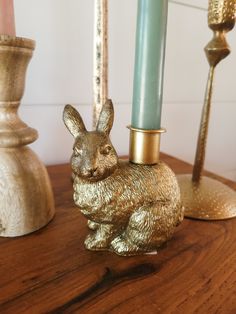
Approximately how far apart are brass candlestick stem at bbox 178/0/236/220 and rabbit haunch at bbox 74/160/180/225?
13 cm

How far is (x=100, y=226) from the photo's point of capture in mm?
332

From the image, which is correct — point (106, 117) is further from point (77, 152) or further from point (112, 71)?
point (112, 71)

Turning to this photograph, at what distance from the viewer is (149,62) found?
1.00ft

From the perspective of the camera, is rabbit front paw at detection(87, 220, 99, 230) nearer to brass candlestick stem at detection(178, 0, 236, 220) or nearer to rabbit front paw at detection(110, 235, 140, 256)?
rabbit front paw at detection(110, 235, 140, 256)

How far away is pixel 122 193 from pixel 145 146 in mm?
58

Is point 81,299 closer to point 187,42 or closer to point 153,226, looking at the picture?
point 153,226

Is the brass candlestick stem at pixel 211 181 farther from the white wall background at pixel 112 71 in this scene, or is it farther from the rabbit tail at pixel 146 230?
the white wall background at pixel 112 71

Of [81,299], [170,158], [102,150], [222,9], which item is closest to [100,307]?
[81,299]

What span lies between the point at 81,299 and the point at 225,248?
19 centimetres

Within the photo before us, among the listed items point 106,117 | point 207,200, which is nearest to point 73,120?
point 106,117

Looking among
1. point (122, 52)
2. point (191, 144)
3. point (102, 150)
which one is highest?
point (122, 52)

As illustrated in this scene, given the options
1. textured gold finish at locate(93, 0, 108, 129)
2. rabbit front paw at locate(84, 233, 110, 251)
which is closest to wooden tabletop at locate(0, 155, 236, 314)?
rabbit front paw at locate(84, 233, 110, 251)

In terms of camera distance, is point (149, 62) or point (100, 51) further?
point (100, 51)

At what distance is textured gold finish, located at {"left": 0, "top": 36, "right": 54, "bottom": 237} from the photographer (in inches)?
13.2
